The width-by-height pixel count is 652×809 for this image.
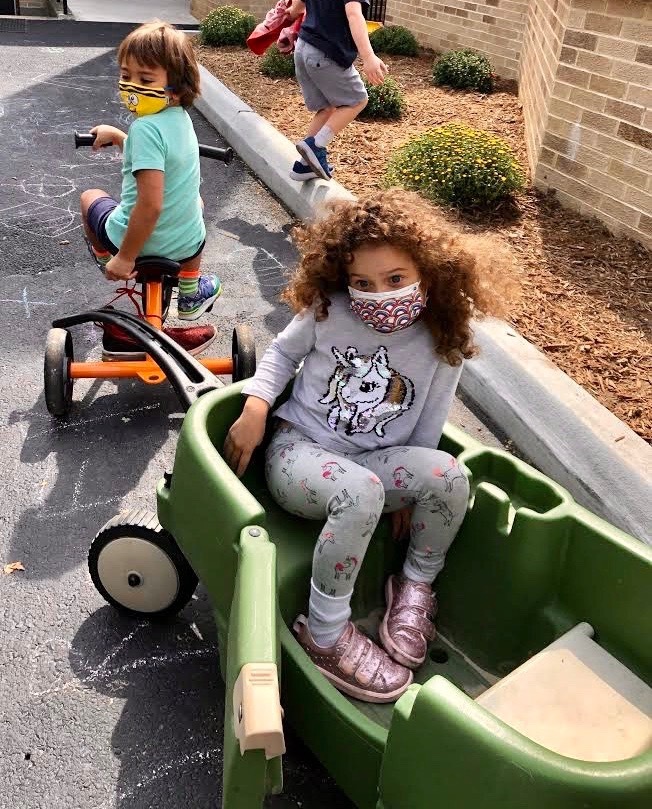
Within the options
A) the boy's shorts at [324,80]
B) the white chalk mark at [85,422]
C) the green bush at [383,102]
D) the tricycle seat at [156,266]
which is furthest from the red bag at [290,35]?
the white chalk mark at [85,422]

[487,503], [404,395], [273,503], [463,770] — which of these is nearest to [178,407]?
[273,503]

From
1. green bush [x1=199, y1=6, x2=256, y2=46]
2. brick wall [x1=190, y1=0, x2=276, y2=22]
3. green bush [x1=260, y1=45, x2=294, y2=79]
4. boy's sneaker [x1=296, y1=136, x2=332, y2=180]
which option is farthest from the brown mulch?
brick wall [x1=190, y1=0, x2=276, y2=22]

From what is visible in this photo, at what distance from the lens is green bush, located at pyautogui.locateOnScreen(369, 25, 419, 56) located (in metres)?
9.36

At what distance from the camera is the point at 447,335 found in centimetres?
218

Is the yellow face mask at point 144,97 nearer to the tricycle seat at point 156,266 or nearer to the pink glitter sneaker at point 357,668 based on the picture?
the tricycle seat at point 156,266

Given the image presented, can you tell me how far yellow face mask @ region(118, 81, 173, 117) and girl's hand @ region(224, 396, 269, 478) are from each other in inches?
49.2

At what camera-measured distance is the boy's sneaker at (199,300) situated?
3.33m

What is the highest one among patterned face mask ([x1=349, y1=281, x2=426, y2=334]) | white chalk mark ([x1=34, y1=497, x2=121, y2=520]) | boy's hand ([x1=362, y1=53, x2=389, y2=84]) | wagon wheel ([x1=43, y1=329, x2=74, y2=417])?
boy's hand ([x1=362, y1=53, x2=389, y2=84])

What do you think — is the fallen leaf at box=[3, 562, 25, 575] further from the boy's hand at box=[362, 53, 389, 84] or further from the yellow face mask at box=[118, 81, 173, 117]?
the boy's hand at box=[362, 53, 389, 84]

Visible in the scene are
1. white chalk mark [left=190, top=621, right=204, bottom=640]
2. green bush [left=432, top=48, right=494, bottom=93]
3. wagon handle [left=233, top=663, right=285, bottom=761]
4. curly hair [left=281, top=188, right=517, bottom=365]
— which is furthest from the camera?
green bush [left=432, top=48, right=494, bottom=93]

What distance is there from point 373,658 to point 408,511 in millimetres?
398

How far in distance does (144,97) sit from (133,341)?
0.84m

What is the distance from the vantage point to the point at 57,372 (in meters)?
3.01

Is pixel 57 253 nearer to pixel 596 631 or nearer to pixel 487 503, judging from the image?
pixel 487 503
